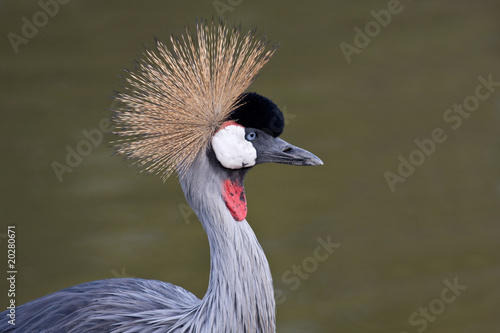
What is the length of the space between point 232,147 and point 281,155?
16 cm

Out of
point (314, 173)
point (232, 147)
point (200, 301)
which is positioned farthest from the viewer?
point (314, 173)

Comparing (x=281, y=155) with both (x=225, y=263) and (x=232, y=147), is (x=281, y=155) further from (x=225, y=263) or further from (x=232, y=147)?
(x=225, y=263)

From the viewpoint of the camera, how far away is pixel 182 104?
6.66 feet

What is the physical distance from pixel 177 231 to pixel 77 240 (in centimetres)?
45

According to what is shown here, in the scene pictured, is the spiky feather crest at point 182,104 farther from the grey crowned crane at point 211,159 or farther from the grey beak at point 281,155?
the grey beak at point 281,155

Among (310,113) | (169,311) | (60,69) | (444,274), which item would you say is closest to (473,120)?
(310,113)

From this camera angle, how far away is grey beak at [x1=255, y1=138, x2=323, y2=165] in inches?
79.9

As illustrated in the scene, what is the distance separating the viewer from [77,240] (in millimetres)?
3523

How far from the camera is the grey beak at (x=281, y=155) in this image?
6.66ft

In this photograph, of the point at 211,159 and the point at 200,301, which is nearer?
the point at 211,159

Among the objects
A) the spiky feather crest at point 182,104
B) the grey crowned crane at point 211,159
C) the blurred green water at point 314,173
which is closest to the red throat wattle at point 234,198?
the grey crowned crane at point 211,159

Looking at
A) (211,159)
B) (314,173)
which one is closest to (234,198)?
(211,159)

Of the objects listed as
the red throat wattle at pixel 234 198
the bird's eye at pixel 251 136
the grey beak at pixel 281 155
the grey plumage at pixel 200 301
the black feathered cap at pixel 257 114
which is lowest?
the grey plumage at pixel 200 301

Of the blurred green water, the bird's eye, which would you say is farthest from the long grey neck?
the blurred green water
